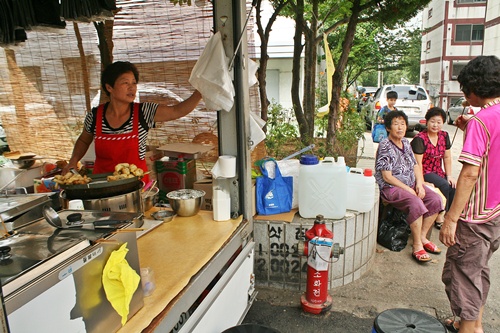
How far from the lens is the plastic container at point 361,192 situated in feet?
11.6

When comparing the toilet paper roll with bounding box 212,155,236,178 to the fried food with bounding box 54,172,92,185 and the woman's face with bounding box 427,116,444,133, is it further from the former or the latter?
the woman's face with bounding box 427,116,444,133

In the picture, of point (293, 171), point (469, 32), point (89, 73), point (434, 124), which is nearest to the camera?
point (293, 171)

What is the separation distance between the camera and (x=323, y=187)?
3.38 metres

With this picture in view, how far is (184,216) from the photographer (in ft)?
9.08

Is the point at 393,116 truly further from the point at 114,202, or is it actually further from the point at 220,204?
the point at 114,202

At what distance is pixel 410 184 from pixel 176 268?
3.10 metres

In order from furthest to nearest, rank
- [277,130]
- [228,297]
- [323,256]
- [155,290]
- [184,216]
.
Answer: [277,130], [323,256], [184,216], [228,297], [155,290]

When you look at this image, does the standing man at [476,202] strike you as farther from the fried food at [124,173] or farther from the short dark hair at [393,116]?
the fried food at [124,173]

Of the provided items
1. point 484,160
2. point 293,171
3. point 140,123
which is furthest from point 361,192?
point 140,123

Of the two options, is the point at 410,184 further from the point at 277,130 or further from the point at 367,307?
the point at 277,130

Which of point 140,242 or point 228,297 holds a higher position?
A: point 140,242

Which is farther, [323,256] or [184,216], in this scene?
[323,256]

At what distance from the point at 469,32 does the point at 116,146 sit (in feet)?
115

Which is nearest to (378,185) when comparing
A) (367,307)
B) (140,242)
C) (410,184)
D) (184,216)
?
(410,184)
